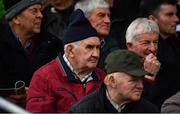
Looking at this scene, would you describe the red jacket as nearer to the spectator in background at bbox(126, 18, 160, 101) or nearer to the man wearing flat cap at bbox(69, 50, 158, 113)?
the man wearing flat cap at bbox(69, 50, 158, 113)

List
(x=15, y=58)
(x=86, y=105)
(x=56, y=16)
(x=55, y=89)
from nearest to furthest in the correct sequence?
1. (x=86, y=105)
2. (x=55, y=89)
3. (x=15, y=58)
4. (x=56, y=16)

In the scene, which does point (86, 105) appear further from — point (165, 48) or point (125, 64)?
point (165, 48)

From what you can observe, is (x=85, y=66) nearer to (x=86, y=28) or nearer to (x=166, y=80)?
(x=86, y=28)

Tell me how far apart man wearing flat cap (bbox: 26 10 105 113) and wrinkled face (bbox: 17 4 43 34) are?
40.8 inches

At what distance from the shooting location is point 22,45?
515 centimetres

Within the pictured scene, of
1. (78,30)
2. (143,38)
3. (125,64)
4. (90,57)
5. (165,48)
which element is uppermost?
(78,30)

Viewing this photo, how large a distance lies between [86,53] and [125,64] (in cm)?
59

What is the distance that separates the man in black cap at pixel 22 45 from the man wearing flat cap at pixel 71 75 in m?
0.75

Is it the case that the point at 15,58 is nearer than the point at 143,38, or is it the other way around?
the point at 143,38

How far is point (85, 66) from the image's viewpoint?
4.20 metres

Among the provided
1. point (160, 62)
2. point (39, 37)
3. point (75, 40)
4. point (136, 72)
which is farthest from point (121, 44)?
point (136, 72)

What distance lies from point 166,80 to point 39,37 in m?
1.46

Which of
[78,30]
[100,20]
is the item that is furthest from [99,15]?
[78,30]

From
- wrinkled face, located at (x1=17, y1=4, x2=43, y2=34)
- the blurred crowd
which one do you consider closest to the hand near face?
the blurred crowd
